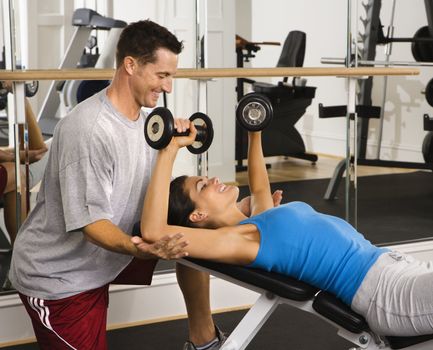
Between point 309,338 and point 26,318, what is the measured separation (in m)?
0.95

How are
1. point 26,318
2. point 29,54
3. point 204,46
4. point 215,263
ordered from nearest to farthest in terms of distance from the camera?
point 215,263 < point 26,318 < point 204,46 < point 29,54

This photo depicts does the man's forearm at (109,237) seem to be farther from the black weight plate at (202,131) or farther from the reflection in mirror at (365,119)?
the reflection in mirror at (365,119)

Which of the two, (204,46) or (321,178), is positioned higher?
(204,46)

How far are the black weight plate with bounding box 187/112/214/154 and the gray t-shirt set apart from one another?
140 mm

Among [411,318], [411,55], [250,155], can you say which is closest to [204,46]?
[250,155]

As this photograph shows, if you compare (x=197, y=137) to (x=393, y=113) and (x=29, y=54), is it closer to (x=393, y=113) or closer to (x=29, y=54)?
(x=29, y=54)

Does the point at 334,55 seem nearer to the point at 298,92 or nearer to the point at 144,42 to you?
the point at 298,92

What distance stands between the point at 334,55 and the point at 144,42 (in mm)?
2662

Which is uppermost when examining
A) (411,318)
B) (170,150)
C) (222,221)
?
(170,150)

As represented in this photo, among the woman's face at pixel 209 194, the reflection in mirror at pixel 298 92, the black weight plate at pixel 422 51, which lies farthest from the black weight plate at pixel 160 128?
the black weight plate at pixel 422 51

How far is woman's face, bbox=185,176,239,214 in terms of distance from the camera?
221 centimetres

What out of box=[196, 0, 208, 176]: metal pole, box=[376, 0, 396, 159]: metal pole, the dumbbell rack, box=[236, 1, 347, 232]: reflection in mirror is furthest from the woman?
box=[376, 0, 396, 159]: metal pole

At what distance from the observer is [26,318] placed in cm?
280

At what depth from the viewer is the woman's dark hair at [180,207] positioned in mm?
2211
